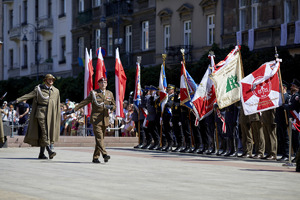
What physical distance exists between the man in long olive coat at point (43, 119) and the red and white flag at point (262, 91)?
14.1 ft

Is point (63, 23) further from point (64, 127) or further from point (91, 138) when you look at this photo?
point (91, 138)

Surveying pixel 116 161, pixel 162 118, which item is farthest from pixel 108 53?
pixel 116 161

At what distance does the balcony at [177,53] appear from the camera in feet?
124

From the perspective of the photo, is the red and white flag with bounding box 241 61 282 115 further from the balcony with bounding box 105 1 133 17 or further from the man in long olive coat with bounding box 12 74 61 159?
the balcony with bounding box 105 1 133 17

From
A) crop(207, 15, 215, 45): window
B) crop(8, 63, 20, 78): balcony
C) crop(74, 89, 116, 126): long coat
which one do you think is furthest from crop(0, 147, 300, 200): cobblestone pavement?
crop(8, 63, 20, 78): balcony

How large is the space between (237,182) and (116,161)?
5112mm

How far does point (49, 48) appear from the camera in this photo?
187ft

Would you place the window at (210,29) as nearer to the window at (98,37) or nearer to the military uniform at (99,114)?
the window at (98,37)

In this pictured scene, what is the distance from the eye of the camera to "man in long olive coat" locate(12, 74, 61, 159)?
16062 mm

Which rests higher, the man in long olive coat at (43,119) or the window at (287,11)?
the window at (287,11)

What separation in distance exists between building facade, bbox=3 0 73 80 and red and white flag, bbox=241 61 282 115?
3372cm

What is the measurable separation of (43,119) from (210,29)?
2181cm

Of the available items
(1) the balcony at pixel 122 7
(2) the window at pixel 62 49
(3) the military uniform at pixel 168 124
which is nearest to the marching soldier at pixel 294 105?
(3) the military uniform at pixel 168 124

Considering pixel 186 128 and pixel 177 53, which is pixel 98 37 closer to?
pixel 177 53
